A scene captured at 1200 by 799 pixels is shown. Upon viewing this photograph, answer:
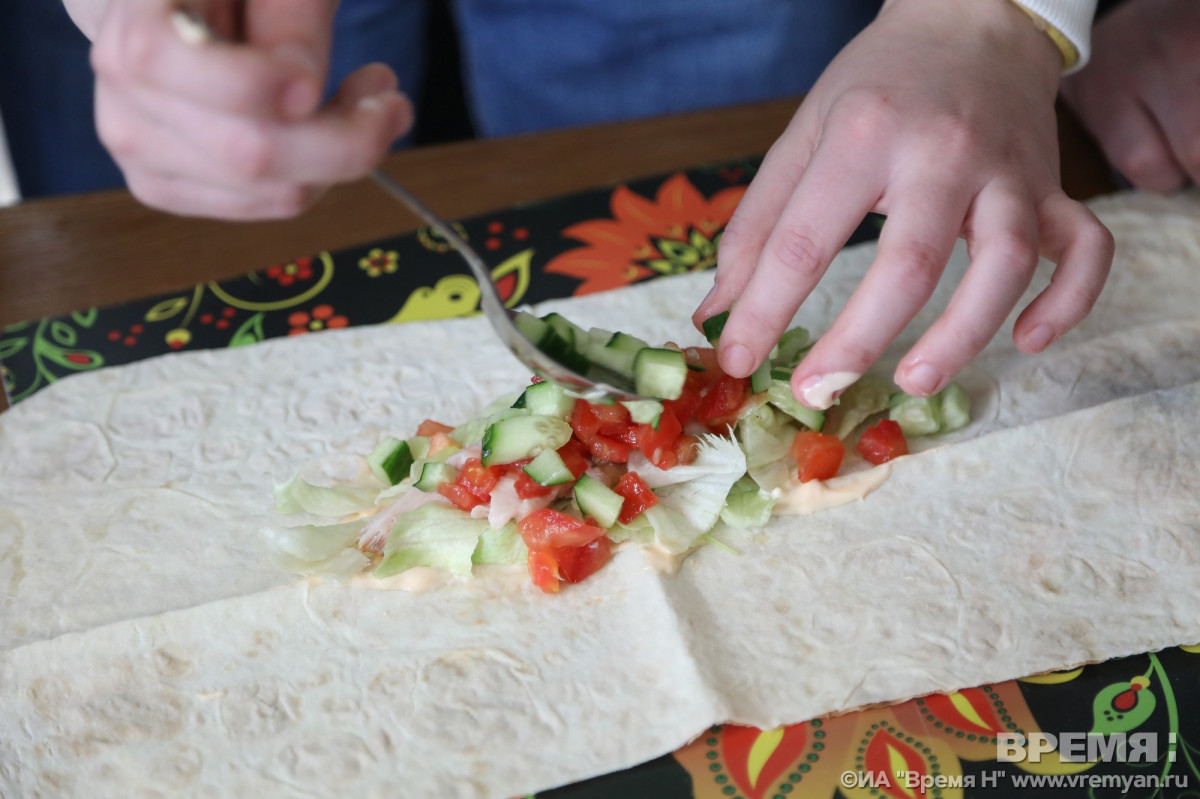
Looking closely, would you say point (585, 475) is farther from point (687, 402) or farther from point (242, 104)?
point (242, 104)

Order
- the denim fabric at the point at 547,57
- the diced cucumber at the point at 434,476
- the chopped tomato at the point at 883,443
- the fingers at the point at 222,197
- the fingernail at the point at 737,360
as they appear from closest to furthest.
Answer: the fingers at the point at 222,197
the fingernail at the point at 737,360
the diced cucumber at the point at 434,476
the chopped tomato at the point at 883,443
the denim fabric at the point at 547,57

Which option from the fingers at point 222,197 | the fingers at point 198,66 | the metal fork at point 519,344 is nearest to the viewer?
the fingers at point 198,66

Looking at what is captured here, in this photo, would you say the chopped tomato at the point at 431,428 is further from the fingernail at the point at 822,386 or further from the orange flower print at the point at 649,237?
the fingernail at the point at 822,386

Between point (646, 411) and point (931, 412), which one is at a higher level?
point (646, 411)

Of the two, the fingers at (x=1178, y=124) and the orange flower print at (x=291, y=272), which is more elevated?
the fingers at (x=1178, y=124)

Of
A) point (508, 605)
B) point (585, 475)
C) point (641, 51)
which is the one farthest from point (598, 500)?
point (641, 51)

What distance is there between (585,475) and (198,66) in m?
1.12

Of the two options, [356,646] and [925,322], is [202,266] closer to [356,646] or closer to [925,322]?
[356,646]

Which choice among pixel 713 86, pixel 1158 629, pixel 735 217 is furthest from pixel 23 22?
pixel 1158 629

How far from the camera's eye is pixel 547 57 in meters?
3.31

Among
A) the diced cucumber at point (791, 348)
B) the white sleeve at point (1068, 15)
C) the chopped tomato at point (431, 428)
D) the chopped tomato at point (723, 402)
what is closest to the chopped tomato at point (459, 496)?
the chopped tomato at point (431, 428)

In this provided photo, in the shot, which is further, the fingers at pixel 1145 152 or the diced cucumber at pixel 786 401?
the fingers at pixel 1145 152

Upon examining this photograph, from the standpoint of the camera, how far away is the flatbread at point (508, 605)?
178cm

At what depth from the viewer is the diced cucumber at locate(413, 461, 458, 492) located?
2.09 meters
